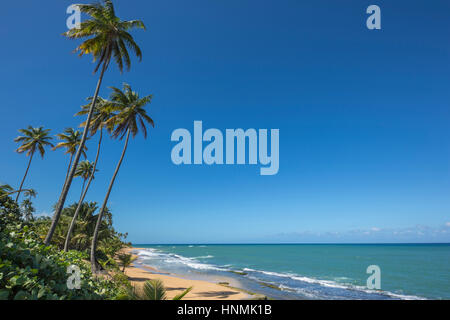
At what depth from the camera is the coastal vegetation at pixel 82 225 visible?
3477 millimetres

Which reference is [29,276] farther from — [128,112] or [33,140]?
[33,140]

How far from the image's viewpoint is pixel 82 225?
28391 mm

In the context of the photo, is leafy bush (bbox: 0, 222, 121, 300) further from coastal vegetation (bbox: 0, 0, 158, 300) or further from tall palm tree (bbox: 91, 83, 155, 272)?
tall palm tree (bbox: 91, 83, 155, 272)

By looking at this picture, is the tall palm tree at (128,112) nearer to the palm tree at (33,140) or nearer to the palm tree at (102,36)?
the palm tree at (102,36)

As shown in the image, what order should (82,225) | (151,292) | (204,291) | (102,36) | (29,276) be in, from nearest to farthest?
(29,276) → (151,292) → (102,36) → (204,291) → (82,225)

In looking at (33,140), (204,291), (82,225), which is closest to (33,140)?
(33,140)
